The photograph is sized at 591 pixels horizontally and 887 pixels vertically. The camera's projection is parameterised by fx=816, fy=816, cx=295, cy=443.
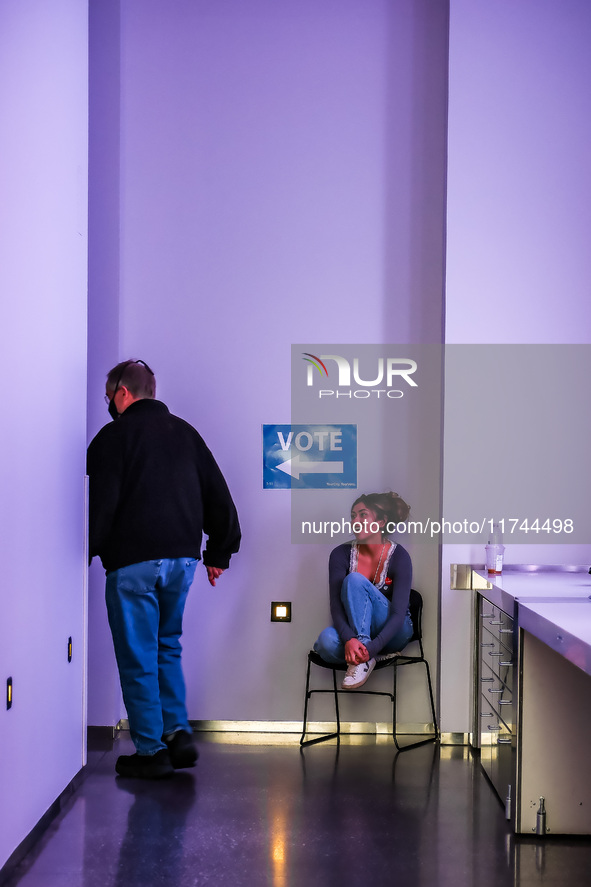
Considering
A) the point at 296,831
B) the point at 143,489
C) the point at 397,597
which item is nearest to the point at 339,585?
the point at 397,597

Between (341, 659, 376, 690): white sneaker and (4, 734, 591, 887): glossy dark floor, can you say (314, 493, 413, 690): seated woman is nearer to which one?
(341, 659, 376, 690): white sneaker

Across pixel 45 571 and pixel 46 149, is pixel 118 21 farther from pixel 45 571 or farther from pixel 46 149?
pixel 45 571

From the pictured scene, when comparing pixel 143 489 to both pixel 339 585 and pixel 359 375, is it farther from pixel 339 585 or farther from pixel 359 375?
pixel 359 375

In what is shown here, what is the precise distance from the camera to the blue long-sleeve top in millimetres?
3367

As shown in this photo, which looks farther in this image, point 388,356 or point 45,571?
point 388,356

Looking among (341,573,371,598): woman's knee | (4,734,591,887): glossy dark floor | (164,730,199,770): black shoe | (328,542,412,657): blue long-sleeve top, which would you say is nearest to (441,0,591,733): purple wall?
(328,542,412,657): blue long-sleeve top

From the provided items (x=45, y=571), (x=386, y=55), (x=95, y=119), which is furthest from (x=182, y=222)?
(x=45, y=571)

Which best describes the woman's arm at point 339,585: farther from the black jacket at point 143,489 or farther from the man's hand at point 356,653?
the black jacket at point 143,489

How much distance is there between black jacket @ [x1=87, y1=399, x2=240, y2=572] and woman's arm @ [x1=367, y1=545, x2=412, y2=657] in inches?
33.0

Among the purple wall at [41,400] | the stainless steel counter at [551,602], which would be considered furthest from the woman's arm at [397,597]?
the purple wall at [41,400]

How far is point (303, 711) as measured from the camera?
3715 mm

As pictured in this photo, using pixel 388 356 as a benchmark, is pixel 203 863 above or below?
below

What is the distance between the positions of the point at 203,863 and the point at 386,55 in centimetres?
336

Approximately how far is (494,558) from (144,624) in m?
1.45
